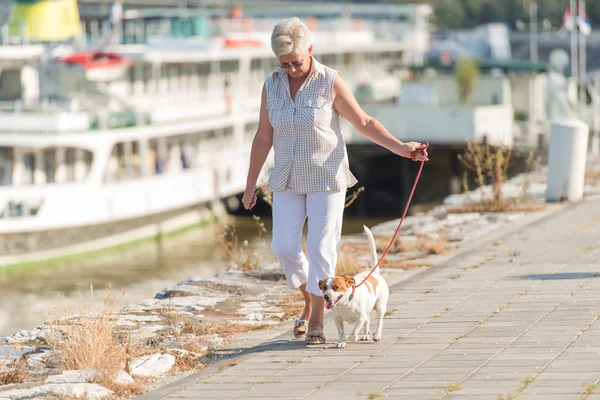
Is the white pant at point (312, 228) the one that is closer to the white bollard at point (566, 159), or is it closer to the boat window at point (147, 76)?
the white bollard at point (566, 159)

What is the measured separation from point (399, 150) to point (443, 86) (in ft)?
106

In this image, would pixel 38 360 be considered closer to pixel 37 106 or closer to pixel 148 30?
pixel 37 106

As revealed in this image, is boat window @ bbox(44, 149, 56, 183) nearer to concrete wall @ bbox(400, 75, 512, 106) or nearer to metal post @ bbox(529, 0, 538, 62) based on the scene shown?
concrete wall @ bbox(400, 75, 512, 106)

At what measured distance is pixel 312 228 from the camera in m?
6.61

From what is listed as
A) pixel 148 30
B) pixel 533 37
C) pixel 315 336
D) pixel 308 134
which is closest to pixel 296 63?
pixel 308 134

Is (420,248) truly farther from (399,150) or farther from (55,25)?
(55,25)

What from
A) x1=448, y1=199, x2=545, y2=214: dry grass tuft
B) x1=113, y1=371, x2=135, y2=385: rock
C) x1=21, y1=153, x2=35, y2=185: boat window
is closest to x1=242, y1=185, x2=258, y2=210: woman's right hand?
x1=113, y1=371, x2=135, y2=385: rock

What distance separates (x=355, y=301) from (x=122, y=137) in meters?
20.8

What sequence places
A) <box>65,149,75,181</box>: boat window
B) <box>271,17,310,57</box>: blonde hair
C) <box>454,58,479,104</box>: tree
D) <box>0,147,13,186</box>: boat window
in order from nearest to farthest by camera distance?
<box>271,17,310,57</box>: blonde hair < <box>0,147,13,186</box>: boat window < <box>65,149,75,181</box>: boat window < <box>454,58,479,104</box>: tree

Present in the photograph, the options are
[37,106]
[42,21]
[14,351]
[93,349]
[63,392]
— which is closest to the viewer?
[63,392]

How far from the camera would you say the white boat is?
24688mm

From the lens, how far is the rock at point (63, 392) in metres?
5.65

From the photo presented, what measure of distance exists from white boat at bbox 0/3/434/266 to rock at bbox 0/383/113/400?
59.9 feet

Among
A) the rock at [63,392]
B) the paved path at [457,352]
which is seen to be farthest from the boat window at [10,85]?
the rock at [63,392]
